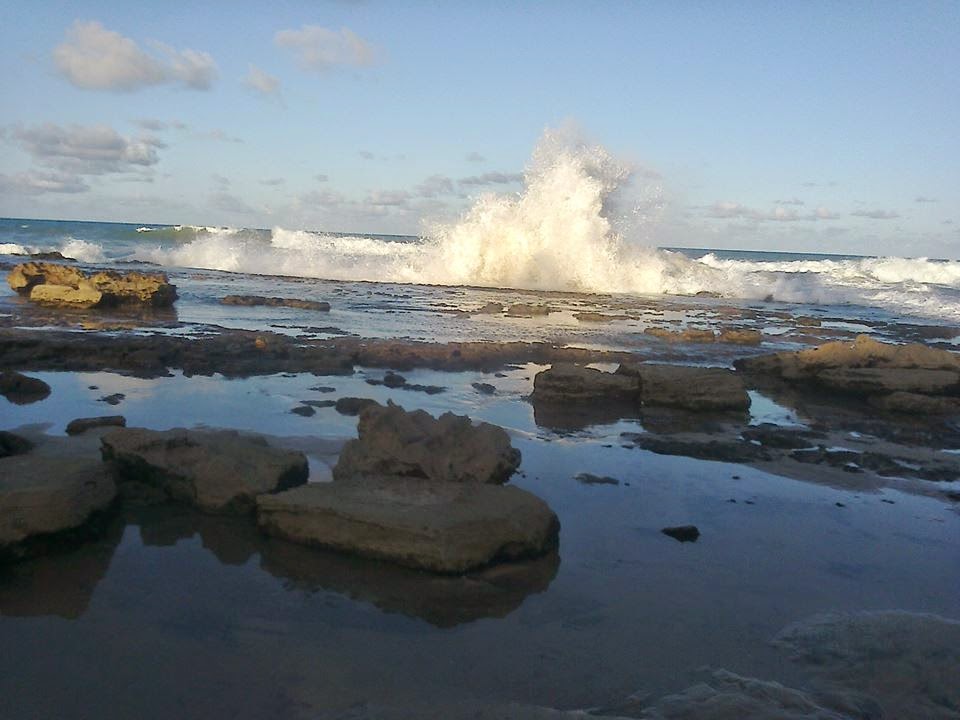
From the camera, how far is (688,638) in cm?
354

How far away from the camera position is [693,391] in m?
8.52

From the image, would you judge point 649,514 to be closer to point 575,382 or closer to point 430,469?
Answer: point 430,469

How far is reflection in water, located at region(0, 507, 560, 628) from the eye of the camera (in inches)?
143

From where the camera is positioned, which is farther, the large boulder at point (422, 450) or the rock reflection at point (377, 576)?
the large boulder at point (422, 450)

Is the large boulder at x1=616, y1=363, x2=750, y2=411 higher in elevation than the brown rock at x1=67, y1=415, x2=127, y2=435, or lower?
higher

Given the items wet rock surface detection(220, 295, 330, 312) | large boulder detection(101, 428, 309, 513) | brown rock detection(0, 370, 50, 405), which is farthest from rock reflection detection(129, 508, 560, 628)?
wet rock surface detection(220, 295, 330, 312)

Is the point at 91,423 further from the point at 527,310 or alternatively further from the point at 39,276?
the point at 527,310

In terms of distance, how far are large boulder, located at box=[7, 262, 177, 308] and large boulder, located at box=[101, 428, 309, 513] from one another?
11.2m

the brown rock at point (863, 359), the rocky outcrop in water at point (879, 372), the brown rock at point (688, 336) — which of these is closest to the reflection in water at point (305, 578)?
the rocky outcrop in water at point (879, 372)

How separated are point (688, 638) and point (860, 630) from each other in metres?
0.81

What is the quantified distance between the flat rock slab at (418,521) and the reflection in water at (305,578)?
69mm

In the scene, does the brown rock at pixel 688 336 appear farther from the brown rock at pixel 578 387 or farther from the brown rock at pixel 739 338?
the brown rock at pixel 578 387

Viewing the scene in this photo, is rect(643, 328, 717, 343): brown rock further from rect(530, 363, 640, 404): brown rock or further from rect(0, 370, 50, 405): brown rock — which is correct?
rect(0, 370, 50, 405): brown rock

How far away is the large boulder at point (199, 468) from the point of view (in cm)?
473
